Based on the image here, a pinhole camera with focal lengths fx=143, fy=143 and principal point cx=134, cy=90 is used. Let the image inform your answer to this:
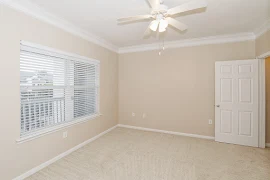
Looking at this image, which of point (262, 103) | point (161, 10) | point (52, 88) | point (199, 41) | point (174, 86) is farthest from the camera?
point (174, 86)

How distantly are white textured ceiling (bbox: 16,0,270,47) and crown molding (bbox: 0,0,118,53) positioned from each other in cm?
9

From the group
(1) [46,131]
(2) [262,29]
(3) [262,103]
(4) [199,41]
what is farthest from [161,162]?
(2) [262,29]

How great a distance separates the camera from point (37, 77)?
2352 mm

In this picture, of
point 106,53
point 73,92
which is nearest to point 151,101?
point 106,53

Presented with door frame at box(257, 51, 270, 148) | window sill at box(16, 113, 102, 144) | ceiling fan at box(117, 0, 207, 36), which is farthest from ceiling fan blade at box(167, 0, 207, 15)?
window sill at box(16, 113, 102, 144)

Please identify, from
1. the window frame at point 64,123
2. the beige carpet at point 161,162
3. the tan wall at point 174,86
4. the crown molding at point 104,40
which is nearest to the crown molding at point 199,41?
the crown molding at point 104,40

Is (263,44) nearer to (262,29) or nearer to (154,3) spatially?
(262,29)

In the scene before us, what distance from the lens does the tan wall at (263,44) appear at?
109 inches

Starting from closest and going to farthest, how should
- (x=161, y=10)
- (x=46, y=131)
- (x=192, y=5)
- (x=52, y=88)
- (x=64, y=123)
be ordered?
(x=192, y=5) < (x=161, y=10) < (x=46, y=131) < (x=52, y=88) < (x=64, y=123)

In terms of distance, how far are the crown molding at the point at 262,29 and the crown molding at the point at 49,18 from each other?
3.52 metres

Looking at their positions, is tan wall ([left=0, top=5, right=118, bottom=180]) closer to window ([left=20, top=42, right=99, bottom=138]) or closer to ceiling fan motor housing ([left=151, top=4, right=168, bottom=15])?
window ([left=20, top=42, right=99, bottom=138])

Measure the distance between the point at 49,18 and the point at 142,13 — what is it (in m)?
1.61

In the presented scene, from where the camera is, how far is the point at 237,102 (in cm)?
333

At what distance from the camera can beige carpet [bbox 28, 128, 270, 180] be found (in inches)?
87.1
